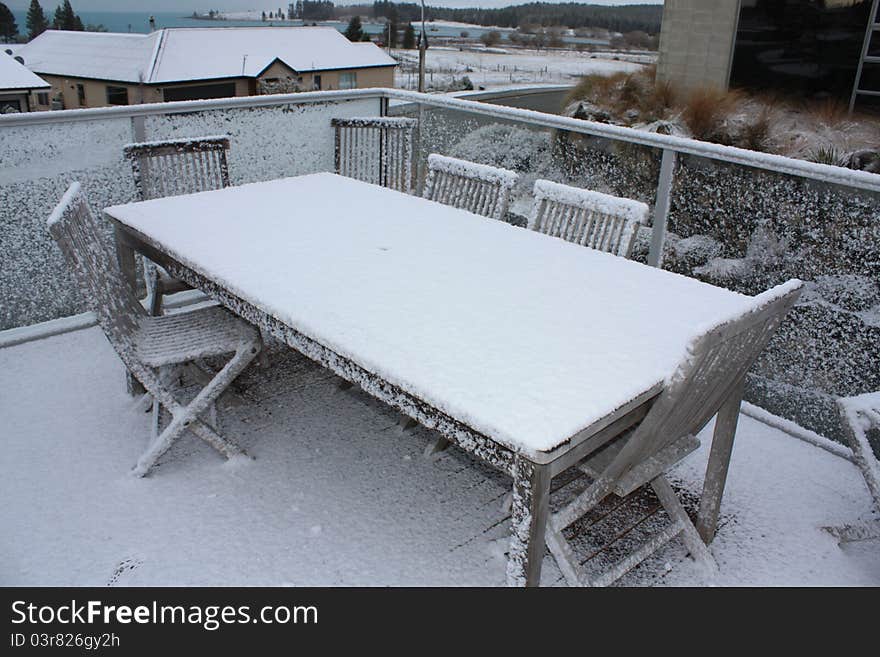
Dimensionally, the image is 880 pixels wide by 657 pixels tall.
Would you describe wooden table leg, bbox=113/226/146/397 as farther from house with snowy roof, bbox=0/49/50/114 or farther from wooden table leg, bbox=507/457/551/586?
house with snowy roof, bbox=0/49/50/114

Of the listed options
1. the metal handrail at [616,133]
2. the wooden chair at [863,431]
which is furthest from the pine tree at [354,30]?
the wooden chair at [863,431]

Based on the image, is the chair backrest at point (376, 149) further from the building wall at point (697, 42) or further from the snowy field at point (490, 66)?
the snowy field at point (490, 66)

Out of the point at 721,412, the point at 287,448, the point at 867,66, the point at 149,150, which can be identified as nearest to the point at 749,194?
the point at 721,412

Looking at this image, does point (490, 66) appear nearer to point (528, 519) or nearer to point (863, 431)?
point (863, 431)

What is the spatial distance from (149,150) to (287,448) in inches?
71.5

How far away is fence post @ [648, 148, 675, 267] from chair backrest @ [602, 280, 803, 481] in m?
1.60

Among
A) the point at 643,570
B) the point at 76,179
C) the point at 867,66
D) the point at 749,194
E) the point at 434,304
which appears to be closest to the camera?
the point at 434,304

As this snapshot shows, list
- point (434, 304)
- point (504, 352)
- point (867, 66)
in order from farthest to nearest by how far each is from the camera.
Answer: point (867, 66) → point (434, 304) → point (504, 352)

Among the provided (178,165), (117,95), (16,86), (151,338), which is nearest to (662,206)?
(151,338)

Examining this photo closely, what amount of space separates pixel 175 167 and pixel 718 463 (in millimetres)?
3017

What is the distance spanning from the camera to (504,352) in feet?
6.32

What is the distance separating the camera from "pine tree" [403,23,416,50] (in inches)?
3061
